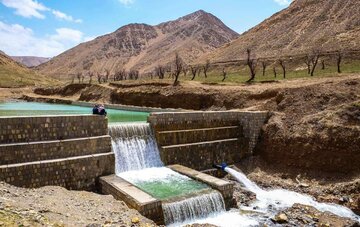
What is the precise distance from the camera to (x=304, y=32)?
7806 centimetres

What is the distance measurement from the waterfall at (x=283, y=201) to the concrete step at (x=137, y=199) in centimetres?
596

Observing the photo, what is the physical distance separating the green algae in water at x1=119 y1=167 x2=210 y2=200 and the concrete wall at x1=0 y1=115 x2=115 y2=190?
1.50 meters

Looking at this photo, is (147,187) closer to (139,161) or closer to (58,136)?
(139,161)

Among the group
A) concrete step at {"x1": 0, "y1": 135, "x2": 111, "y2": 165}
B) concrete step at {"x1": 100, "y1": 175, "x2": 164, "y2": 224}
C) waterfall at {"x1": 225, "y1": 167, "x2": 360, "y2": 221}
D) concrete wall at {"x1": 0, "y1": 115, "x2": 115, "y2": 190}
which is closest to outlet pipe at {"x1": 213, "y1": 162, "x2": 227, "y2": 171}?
waterfall at {"x1": 225, "y1": 167, "x2": 360, "y2": 221}

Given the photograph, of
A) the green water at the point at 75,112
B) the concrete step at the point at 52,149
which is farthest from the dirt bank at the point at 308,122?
the concrete step at the point at 52,149

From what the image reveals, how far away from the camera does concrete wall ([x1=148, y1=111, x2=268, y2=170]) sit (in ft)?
69.6

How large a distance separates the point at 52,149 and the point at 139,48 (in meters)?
158

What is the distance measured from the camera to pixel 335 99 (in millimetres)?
23812

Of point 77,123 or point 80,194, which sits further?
point 77,123

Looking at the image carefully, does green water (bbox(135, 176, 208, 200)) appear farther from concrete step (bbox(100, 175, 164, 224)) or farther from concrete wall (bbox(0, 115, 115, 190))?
concrete wall (bbox(0, 115, 115, 190))

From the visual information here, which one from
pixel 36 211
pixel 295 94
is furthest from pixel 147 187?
pixel 295 94

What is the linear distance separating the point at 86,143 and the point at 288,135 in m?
12.7

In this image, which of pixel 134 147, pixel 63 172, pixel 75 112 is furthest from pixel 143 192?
pixel 75 112

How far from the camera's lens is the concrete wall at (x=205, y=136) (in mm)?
21219
